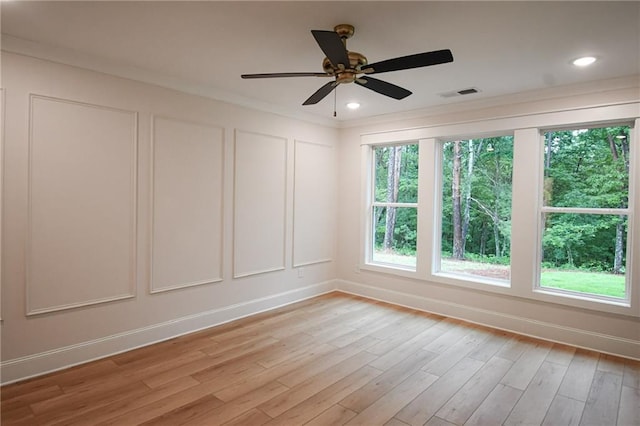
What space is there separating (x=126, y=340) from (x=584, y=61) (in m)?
4.65

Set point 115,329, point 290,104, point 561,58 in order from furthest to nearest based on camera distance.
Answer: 1. point 290,104
2. point 115,329
3. point 561,58

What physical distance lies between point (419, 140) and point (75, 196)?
3.84 metres

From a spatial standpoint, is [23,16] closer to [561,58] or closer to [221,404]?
[221,404]

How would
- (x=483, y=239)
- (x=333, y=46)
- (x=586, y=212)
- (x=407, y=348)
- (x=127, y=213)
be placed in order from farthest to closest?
(x=483, y=239), (x=586, y=212), (x=407, y=348), (x=127, y=213), (x=333, y=46)

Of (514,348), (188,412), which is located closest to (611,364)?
(514,348)

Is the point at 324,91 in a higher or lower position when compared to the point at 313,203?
higher

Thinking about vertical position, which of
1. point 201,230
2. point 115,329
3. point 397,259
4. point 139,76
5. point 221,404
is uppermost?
point 139,76

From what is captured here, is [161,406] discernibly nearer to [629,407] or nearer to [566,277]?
[629,407]

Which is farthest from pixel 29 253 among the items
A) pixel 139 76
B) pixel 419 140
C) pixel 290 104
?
pixel 419 140

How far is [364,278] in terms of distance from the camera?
211 inches

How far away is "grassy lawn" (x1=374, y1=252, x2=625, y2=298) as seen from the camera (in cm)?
361

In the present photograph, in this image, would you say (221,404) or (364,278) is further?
(364,278)

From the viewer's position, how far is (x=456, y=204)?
15.4 feet

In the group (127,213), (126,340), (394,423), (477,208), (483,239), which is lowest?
(394,423)
